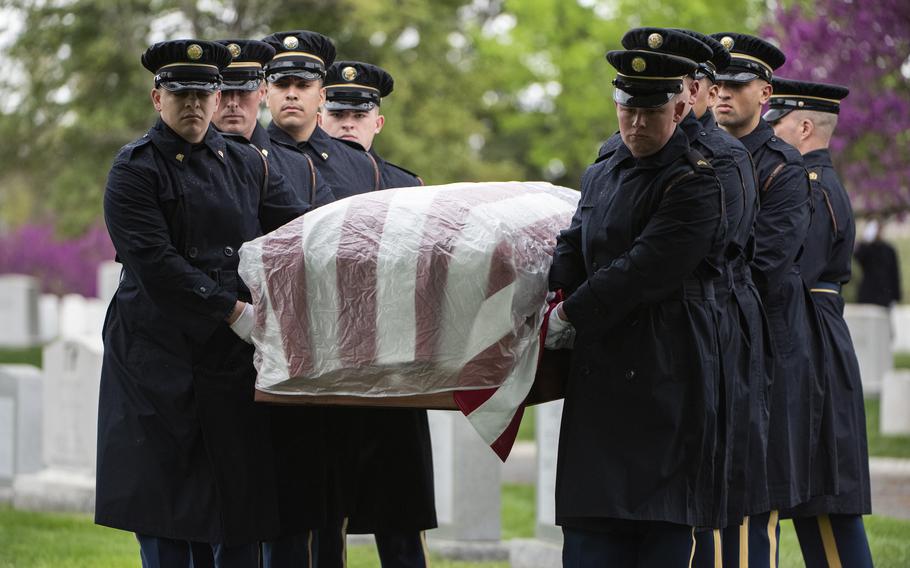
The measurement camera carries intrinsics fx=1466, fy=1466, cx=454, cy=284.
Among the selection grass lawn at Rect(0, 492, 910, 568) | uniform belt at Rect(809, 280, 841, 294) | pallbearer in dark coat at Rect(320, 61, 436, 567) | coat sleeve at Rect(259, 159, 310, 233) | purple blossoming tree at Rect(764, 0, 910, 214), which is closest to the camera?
coat sleeve at Rect(259, 159, 310, 233)

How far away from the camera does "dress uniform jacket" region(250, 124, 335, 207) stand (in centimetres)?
561

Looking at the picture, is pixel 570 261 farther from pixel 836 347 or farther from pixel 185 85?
pixel 836 347

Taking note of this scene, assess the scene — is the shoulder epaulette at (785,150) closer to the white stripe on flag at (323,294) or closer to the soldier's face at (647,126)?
the soldier's face at (647,126)

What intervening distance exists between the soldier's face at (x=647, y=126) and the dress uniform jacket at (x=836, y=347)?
1538 mm

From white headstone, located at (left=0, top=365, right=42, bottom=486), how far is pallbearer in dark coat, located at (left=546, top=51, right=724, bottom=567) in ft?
21.2

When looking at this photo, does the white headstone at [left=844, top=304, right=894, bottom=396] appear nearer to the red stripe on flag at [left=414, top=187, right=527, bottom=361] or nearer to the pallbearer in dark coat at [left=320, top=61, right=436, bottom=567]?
the pallbearer in dark coat at [left=320, top=61, right=436, bottom=567]

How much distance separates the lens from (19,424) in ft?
33.4

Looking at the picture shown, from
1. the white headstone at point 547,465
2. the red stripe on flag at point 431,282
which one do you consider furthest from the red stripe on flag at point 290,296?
the white headstone at point 547,465

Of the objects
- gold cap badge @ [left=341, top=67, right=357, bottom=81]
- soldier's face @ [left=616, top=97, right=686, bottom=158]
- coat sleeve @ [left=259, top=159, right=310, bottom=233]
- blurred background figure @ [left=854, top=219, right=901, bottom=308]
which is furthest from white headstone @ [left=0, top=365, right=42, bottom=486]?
blurred background figure @ [left=854, top=219, right=901, bottom=308]

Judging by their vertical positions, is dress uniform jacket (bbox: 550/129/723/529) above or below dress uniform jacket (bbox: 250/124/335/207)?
below

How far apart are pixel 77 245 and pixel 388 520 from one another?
29590mm

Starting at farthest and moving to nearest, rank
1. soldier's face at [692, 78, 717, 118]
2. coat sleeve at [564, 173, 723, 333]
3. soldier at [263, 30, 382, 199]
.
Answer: soldier at [263, 30, 382, 199] < soldier's face at [692, 78, 717, 118] < coat sleeve at [564, 173, 723, 333]

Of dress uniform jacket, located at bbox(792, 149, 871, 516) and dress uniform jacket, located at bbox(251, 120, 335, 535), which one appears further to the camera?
dress uniform jacket, located at bbox(792, 149, 871, 516)

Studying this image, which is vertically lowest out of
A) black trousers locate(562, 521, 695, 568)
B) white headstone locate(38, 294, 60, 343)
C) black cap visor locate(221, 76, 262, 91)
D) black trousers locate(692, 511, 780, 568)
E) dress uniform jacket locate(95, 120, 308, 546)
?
white headstone locate(38, 294, 60, 343)
